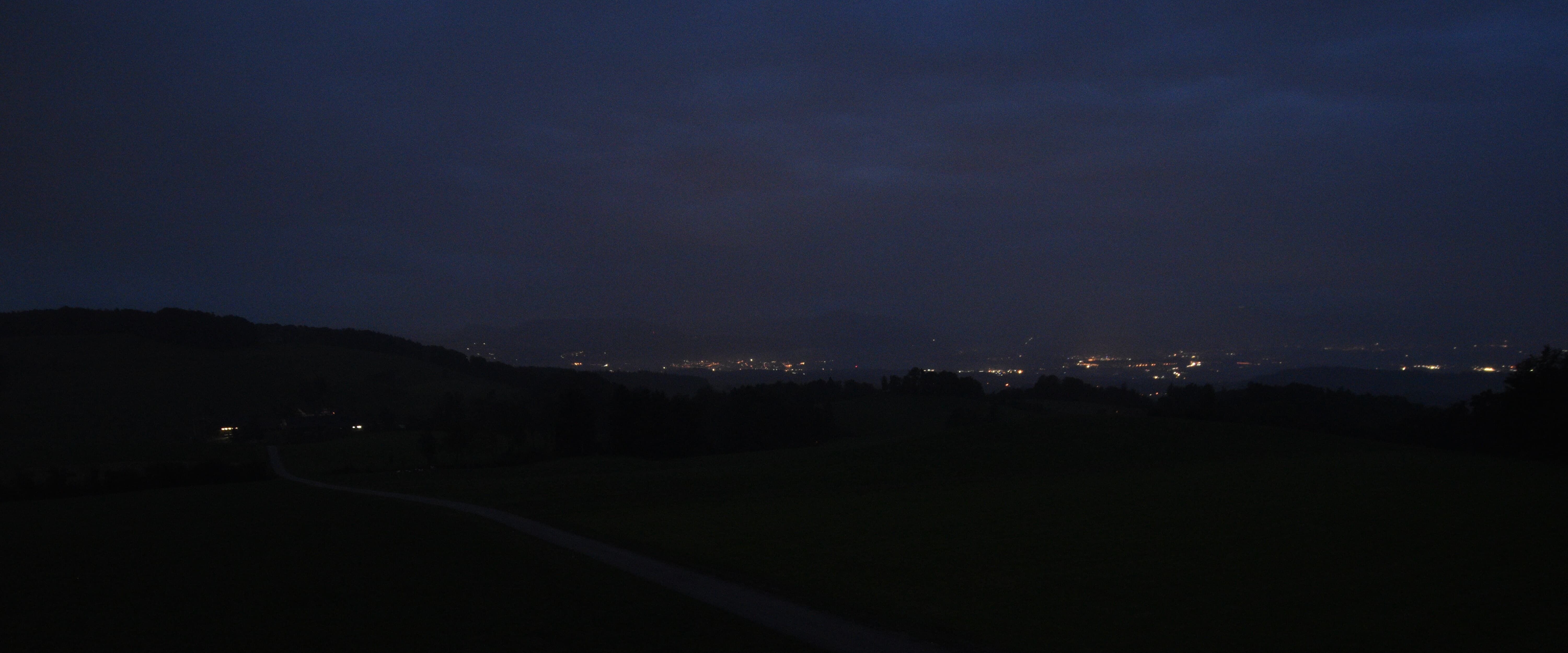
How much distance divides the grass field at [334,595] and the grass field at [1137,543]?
254cm

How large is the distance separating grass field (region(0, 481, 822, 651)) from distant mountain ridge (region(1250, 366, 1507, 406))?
88795mm

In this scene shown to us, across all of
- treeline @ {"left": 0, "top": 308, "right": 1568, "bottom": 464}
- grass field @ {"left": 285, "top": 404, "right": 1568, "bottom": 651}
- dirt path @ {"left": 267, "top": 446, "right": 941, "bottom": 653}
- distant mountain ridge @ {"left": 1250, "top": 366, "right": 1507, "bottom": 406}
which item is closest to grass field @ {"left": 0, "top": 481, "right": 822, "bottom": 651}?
dirt path @ {"left": 267, "top": 446, "right": 941, "bottom": 653}

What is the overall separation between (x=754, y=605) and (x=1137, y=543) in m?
9.58

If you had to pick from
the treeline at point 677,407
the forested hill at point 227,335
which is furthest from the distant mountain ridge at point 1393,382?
the forested hill at point 227,335

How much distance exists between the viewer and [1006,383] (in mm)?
127562

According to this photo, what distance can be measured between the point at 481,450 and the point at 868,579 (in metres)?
56.0

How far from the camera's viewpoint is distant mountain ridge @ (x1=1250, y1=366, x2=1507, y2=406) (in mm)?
81438

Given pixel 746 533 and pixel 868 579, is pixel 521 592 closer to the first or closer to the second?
pixel 868 579

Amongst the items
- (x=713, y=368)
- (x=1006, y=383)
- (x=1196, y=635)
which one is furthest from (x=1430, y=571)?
(x=713, y=368)

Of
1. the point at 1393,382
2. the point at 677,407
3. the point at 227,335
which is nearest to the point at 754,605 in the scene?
the point at 677,407

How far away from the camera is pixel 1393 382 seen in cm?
A: 8919

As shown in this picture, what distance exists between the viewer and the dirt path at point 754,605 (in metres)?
10.2

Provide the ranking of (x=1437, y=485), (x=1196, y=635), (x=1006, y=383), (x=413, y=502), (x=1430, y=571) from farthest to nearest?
(x=1006, y=383)
(x=413, y=502)
(x=1437, y=485)
(x=1430, y=571)
(x=1196, y=635)

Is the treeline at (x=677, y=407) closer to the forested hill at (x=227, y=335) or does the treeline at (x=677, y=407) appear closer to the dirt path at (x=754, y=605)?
the forested hill at (x=227, y=335)
